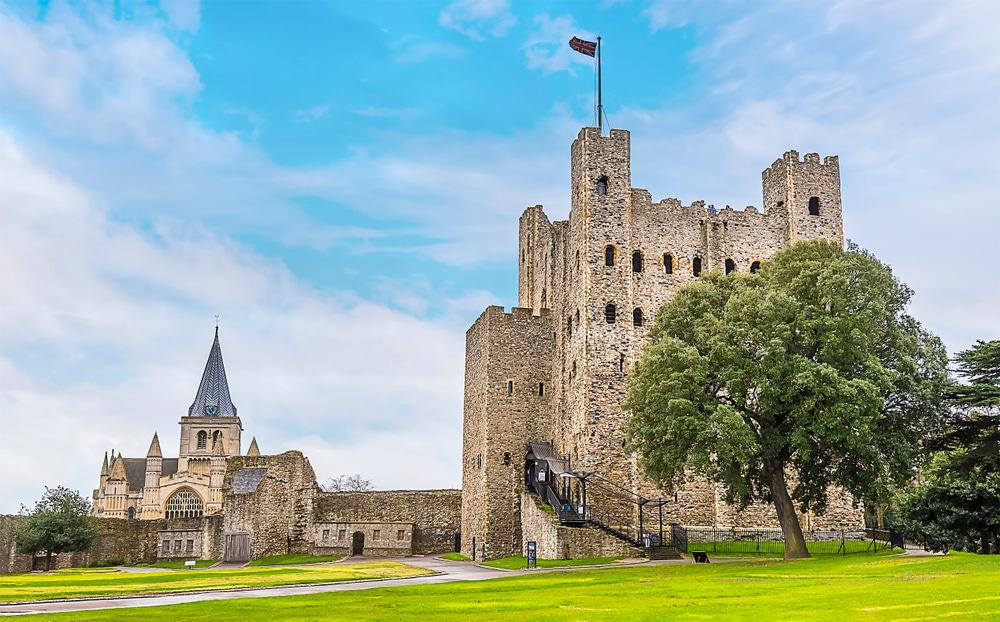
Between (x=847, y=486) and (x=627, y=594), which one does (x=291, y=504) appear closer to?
(x=847, y=486)

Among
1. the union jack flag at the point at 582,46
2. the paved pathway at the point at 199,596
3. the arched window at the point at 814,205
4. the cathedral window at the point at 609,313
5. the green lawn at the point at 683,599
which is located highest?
the union jack flag at the point at 582,46

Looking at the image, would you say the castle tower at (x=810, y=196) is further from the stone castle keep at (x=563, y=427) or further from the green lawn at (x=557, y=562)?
the green lawn at (x=557, y=562)

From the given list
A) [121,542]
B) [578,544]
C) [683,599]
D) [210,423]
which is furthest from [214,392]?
[683,599]

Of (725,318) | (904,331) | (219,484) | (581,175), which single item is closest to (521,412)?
(581,175)

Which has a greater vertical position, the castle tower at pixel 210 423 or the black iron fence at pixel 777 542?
the castle tower at pixel 210 423

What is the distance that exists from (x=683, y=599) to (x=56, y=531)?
47.3 m

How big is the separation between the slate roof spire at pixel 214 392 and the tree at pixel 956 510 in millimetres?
130983

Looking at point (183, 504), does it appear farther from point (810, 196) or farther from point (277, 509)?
point (810, 196)

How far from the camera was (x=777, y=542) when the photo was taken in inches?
1783

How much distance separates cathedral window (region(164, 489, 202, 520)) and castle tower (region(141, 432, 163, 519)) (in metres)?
2.57

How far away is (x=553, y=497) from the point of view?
154 feet

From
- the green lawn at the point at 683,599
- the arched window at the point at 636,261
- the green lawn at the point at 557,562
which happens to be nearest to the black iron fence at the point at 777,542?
the green lawn at the point at 557,562

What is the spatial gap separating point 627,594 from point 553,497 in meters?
24.1

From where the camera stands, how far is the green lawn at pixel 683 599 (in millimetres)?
17984
